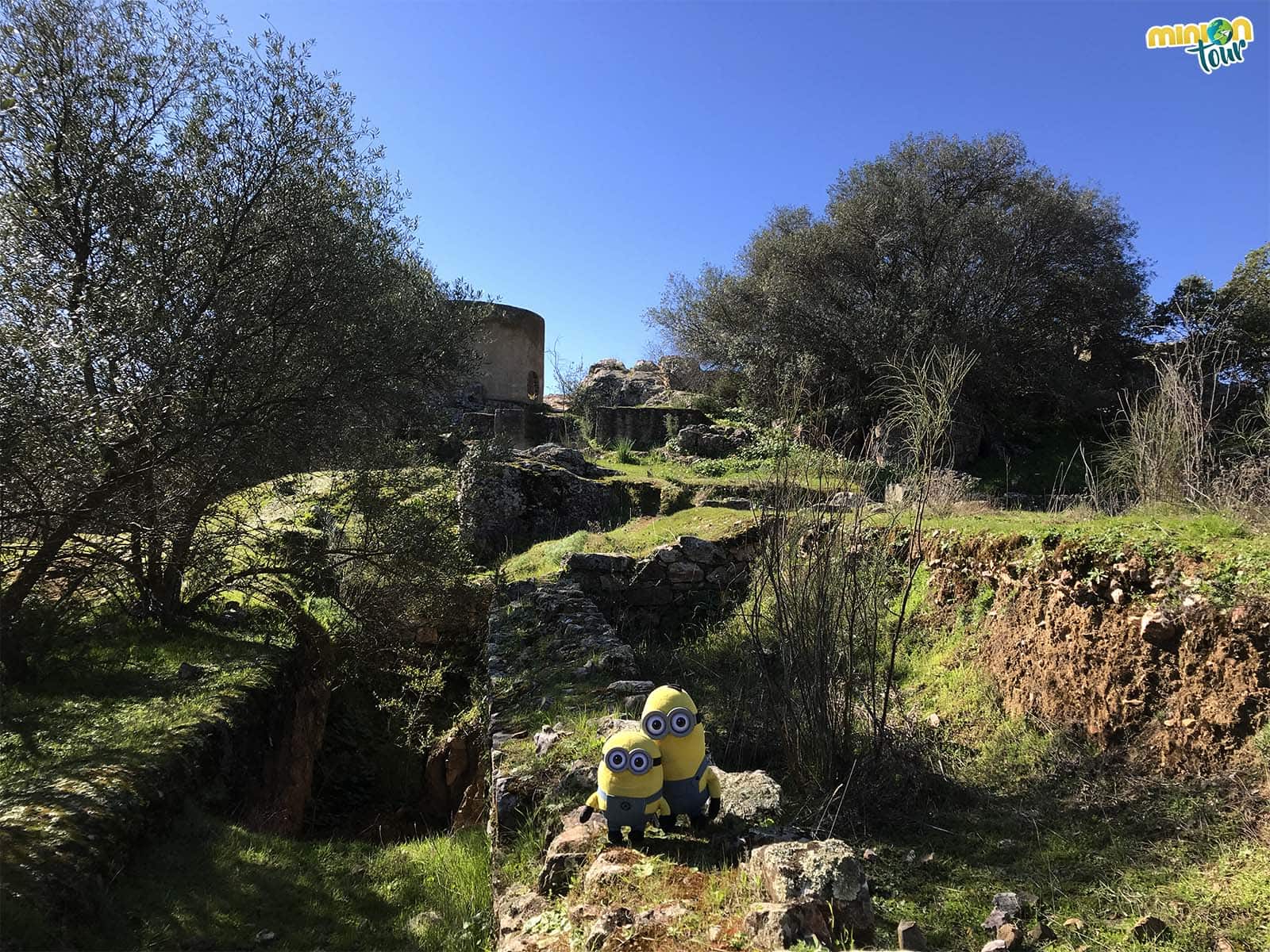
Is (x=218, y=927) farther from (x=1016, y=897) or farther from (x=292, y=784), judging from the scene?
(x=1016, y=897)

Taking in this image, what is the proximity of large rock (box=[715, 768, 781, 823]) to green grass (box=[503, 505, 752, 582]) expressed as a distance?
5412 mm

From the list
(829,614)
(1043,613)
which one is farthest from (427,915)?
(1043,613)

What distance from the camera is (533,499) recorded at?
38.6 feet

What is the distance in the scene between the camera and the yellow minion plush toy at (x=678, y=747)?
2.80m

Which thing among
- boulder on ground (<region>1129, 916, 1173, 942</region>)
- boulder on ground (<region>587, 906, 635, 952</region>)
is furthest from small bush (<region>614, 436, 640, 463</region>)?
boulder on ground (<region>587, 906, 635, 952</region>)

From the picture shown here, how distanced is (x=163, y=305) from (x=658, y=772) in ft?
18.4

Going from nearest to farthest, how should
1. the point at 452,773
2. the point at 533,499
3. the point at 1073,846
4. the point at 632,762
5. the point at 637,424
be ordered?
the point at 632,762 → the point at 1073,846 → the point at 452,773 → the point at 533,499 → the point at 637,424

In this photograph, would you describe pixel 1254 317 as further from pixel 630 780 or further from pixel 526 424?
pixel 630 780

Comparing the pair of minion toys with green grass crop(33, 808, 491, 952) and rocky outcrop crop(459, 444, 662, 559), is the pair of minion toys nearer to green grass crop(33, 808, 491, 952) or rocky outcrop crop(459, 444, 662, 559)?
green grass crop(33, 808, 491, 952)

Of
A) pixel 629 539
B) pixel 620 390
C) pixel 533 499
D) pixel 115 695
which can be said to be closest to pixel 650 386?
pixel 620 390

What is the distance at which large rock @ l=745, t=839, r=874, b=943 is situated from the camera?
2.27 meters

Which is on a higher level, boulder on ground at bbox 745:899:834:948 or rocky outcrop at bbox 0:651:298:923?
boulder on ground at bbox 745:899:834:948

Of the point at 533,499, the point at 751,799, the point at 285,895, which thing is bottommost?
the point at 285,895

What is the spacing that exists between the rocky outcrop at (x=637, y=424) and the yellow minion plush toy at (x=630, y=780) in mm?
15223
